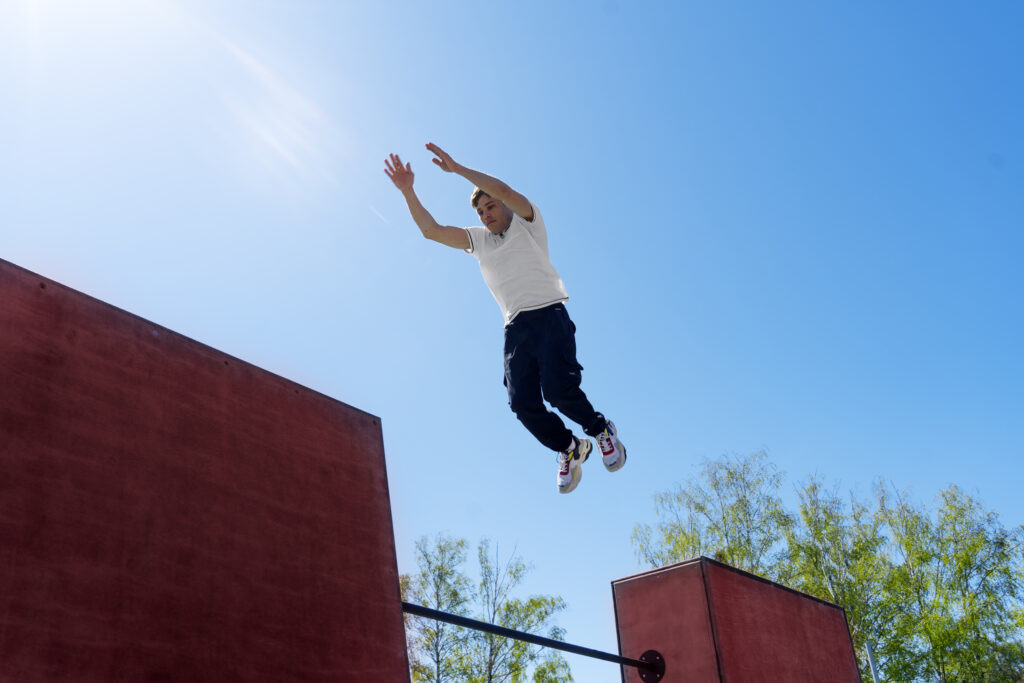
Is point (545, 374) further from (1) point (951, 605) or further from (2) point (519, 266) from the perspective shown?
(1) point (951, 605)

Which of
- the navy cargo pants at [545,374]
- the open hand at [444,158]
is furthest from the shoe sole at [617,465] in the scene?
the open hand at [444,158]

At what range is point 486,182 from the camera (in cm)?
360

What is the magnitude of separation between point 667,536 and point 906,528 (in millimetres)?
7350

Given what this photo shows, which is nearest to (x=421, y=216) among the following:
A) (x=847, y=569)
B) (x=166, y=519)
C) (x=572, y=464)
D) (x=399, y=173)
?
(x=399, y=173)

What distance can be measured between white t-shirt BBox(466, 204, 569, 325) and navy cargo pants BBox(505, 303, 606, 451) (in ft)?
0.22

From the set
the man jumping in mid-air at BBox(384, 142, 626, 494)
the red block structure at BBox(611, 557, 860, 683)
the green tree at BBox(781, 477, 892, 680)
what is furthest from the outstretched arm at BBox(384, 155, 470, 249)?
the green tree at BBox(781, 477, 892, 680)

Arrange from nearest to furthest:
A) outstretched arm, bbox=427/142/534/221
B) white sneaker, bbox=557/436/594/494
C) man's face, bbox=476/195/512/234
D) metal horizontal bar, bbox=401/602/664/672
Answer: metal horizontal bar, bbox=401/602/664/672, outstretched arm, bbox=427/142/534/221, man's face, bbox=476/195/512/234, white sneaker, bbox=557/436/594/494

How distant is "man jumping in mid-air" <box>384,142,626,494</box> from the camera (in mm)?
3885

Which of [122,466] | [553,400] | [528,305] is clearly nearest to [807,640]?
[553,400]

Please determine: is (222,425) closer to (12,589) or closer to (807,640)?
(12,589)

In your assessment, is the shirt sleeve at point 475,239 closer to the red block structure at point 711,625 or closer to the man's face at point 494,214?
the man's face at point 494,214

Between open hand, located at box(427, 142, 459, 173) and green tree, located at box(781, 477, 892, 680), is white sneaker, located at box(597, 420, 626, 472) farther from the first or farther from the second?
green tree, located at box(781, 477, 892, 680)

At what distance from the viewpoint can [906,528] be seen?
2317cm

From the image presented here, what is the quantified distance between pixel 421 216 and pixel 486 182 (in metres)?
0.57
